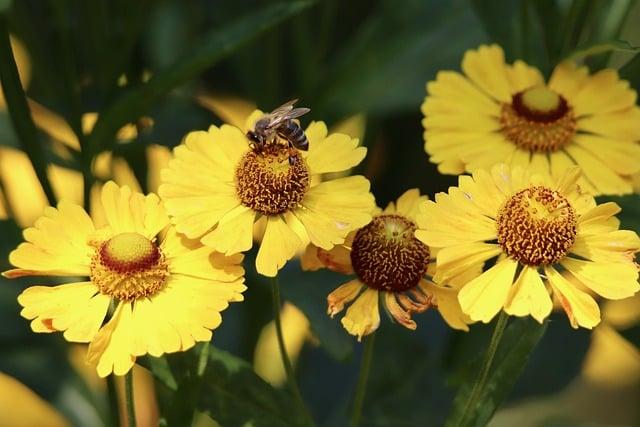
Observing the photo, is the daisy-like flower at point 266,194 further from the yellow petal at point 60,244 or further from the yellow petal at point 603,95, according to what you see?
the yellow petal at point 603,95

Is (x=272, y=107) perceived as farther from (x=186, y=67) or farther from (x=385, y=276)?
(x=385, y=276)

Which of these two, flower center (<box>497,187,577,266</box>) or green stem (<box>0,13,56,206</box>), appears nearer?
flower center (<box>497,187,577,266</box>)

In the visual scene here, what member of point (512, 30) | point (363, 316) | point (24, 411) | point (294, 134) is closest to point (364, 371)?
point (363, 316)

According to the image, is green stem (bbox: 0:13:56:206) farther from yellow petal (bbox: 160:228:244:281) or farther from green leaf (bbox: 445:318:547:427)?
green leaf (bbox: 445:318:547:427)

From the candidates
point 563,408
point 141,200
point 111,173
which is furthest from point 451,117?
point 563,408

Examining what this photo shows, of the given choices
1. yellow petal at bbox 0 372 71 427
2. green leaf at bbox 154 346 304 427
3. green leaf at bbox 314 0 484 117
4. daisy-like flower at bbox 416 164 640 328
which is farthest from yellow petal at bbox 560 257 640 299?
yellow petal at bbox 0 372 71 427

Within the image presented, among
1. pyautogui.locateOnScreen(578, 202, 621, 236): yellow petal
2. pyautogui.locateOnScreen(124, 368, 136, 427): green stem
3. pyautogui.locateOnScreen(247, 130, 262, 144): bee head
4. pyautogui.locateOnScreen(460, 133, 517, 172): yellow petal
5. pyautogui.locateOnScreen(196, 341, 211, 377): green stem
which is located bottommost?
pyautogui.locateOnScreen(124, 368, 136, 427): green stem

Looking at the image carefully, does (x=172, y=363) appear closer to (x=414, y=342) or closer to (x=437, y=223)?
(x=437, y=223)
